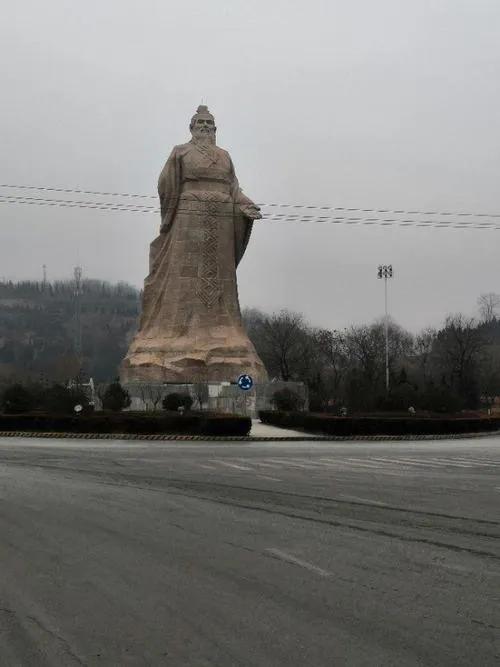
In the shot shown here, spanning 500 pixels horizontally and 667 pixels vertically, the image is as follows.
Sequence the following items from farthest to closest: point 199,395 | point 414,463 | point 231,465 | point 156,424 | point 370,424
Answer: point 199,395
point 370,424
point 156,424
point 414,463
point 231,465

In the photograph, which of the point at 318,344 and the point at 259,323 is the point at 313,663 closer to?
the point at 318,344

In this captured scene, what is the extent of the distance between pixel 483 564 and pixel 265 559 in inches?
68.0

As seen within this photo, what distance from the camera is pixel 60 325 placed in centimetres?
10594

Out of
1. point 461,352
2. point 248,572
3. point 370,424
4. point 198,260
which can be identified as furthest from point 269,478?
point 461,352

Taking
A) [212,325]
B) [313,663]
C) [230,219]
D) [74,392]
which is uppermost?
[230,219]

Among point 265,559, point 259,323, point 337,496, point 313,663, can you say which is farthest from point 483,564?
point 259,323

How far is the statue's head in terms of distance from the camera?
4006 centimetres

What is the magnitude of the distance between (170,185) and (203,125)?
10.5 feet

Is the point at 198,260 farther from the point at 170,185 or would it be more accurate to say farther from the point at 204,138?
the point at 204,138

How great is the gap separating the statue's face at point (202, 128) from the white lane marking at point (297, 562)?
3462cm

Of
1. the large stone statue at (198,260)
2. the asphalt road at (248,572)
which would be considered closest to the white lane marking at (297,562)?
the asphalt road at (248,572)

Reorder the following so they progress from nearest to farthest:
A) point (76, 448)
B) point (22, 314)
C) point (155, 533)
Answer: point (155, 533), point (76, 448), point (22, 314)

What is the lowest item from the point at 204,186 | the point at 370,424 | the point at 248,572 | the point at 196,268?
the point at 248,572

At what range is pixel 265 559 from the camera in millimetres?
6961
